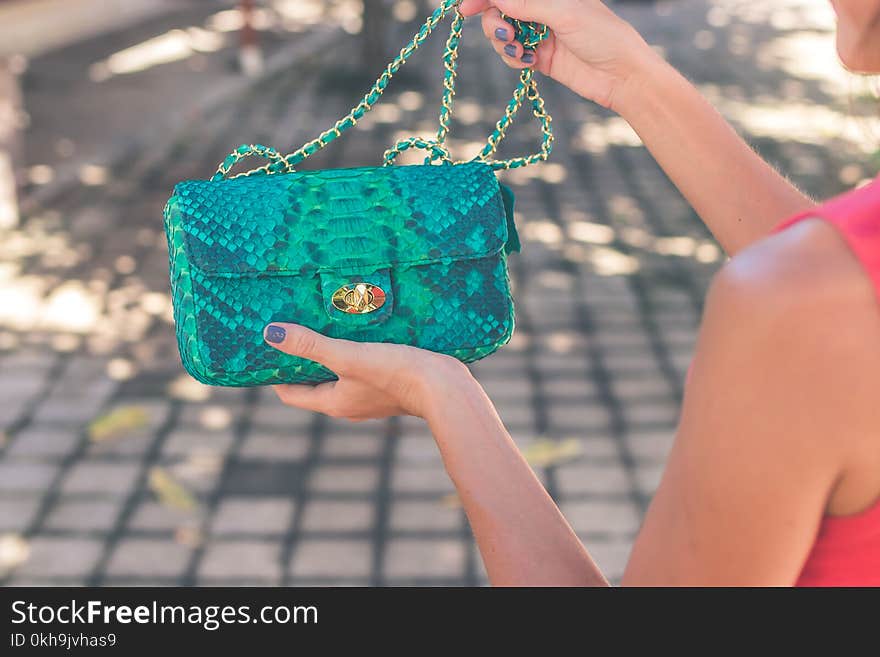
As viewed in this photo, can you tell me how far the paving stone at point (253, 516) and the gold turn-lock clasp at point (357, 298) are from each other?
2088 millimetres

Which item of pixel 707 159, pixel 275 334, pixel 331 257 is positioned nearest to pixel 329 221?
pixel 331 257

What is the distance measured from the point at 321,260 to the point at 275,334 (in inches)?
7.0

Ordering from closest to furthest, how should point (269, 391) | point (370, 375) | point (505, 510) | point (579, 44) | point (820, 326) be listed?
point (820, 326)
point (505, 510)
point (370, 375)
point (579, 44)
point (269, 391)

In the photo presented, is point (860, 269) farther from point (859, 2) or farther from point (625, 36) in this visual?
point (625, 36)

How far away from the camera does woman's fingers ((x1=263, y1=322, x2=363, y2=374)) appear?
1.80 metres

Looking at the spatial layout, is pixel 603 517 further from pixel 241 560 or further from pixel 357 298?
pixel 357 298

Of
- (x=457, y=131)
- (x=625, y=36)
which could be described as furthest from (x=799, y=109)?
(x=625, y=36)

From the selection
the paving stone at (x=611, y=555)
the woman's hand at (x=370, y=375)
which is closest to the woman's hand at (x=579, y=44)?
the woman's hand at (x=370, y=375)

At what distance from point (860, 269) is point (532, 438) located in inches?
137

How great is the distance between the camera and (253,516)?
3.96 meters

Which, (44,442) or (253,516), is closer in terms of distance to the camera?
(253,516)

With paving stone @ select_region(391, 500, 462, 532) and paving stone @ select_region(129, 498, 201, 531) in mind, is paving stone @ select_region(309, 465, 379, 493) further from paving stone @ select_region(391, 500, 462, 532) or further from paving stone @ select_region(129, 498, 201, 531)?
paving stone @ select_region(129, 498, 201, 531)

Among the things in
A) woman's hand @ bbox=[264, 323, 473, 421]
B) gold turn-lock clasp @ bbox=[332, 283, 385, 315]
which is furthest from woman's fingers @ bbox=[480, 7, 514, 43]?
woman's hand @ bbox=[264, 323, 473, 421]

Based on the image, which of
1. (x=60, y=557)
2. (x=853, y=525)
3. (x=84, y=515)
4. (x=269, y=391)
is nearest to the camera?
(x=853, y=525)
